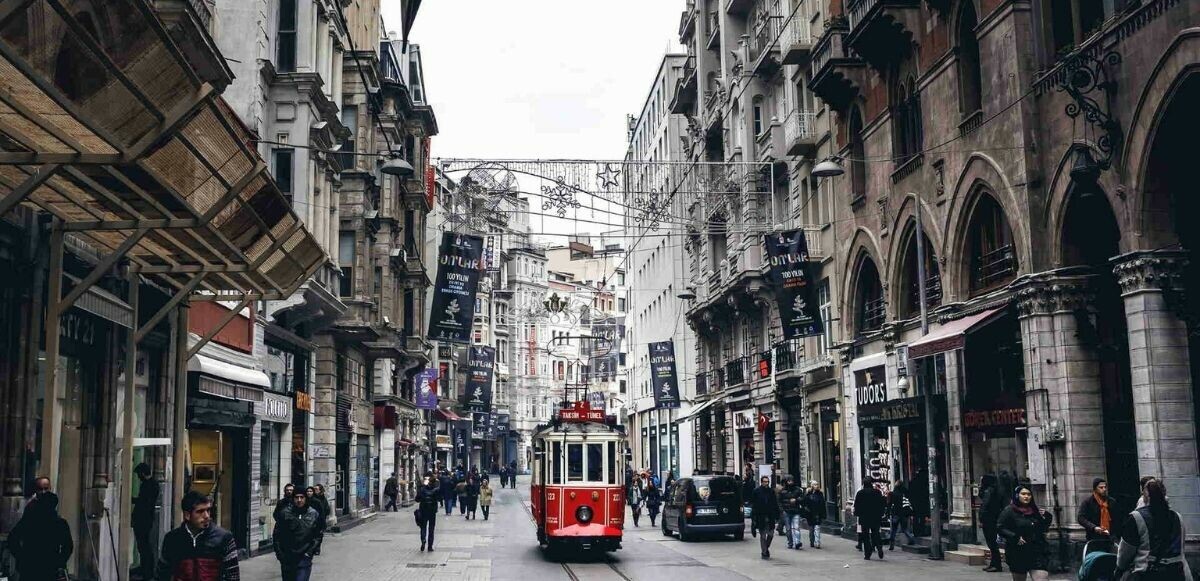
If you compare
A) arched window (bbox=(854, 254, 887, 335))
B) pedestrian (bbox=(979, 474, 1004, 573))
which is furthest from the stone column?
arched window (bbox=(854, 254, 887, 335))

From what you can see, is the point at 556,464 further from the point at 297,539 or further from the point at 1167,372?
the point at 1167,372

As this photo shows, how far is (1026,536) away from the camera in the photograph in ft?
45.4

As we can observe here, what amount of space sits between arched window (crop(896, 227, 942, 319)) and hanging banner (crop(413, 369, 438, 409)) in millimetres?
30093

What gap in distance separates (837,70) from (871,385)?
8.26 meters

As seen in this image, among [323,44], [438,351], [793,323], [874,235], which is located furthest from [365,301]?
[438,351]

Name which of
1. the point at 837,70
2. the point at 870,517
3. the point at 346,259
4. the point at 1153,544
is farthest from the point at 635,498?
the point at 1153,544

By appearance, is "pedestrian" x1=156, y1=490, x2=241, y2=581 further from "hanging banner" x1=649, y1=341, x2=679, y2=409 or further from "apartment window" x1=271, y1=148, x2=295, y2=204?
"hanging banner" x1=649, y1=341, x2=679, y2=409

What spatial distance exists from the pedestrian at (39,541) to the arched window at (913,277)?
19897 millimetres

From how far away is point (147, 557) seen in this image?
18219 mm

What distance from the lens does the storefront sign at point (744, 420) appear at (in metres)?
43.8

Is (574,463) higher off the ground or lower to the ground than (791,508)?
higher

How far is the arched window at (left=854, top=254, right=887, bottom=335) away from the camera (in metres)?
30.7

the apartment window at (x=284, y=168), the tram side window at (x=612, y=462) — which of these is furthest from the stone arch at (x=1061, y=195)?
the apartment window at (x=284, y=168)

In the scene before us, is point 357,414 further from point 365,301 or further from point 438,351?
point 438,351
